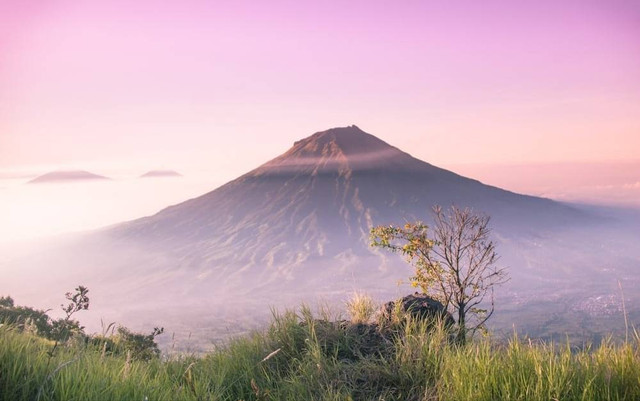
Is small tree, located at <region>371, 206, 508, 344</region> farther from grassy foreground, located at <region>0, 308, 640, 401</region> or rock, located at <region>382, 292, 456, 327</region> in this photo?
grassy foreground, located at <region>0, 308, 640, 401</region>

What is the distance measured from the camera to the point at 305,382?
9047mm

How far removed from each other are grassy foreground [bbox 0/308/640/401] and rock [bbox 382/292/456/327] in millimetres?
595

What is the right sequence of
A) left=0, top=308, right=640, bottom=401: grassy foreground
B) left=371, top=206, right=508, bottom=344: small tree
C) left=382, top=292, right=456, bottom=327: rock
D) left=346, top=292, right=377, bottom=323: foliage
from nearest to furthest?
left=0, top=308, right=640, bottom=401: grassy foreground < left=382, top=292, right=456, bottom=327: rock < left=346, top=292, right=377, bottom=323: foliage < left=371, top=206, right=508, bottom=344: small tree

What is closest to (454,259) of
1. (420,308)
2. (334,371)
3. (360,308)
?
(420,308)

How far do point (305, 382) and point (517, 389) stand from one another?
3420mm

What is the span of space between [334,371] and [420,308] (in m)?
3.38

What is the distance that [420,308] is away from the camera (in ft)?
39.8

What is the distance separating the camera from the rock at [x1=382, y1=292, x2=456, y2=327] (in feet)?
39.0

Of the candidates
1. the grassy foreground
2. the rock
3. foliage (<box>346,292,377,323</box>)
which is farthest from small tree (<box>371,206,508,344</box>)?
the grassy foreground

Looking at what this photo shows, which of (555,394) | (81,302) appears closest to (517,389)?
(555,394)

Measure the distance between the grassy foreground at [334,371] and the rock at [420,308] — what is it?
595 millimetres

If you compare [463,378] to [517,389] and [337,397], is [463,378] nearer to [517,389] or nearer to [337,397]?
[517,389]

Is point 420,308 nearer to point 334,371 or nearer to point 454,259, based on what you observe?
point 334,371

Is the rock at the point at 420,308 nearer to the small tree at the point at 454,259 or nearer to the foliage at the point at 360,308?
the foliage at the point at 360,308
